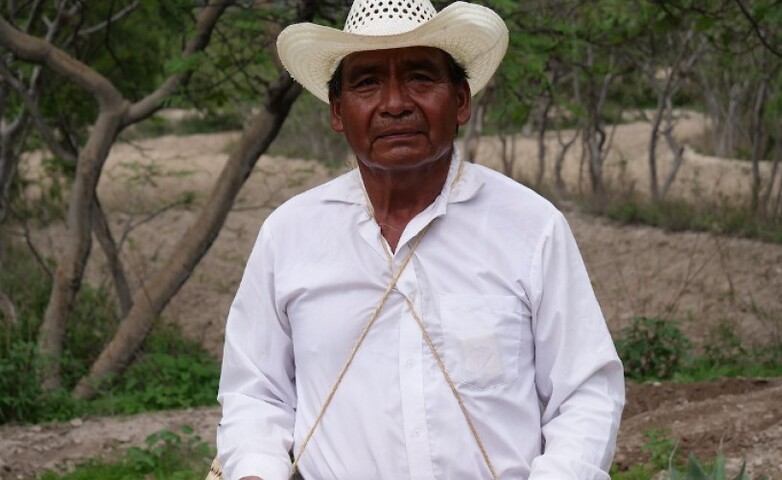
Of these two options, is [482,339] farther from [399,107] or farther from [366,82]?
[366,82]

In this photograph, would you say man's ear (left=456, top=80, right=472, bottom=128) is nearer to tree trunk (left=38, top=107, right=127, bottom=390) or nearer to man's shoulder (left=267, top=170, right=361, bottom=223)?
man's shoulder (left=267, top=170, right=361, bottom=223)

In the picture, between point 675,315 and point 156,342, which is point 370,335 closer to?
point 156,342

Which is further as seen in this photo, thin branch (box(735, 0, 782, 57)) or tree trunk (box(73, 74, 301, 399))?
tree trunk (box(73, 74, 301, 399))

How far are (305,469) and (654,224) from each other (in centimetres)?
1035

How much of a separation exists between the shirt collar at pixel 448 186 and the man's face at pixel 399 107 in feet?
0.17

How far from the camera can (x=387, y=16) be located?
2.58 metres

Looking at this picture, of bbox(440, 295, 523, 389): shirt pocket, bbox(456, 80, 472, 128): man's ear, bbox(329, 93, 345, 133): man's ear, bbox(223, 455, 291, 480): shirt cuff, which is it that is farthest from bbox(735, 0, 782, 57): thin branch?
bbox(223, 455, 291, 480): shirt cuff

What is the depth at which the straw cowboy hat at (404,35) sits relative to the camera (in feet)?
8.36

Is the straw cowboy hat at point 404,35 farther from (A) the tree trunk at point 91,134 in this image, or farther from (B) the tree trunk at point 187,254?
(B) the tree trunk at point 187,254

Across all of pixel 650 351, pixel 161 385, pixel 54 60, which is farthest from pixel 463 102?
pixel 161 385

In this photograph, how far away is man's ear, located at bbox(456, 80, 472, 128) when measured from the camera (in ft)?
8.97

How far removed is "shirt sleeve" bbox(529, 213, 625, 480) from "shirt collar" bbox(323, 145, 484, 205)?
195 millimetres

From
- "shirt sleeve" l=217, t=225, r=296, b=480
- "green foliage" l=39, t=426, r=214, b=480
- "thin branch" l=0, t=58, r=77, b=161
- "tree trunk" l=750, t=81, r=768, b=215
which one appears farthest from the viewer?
"tree trunk" l=750, t=81, r=768, b=215

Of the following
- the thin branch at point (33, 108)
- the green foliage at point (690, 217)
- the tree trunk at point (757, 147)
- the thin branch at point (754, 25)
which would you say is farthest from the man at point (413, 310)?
the tree trunk at point (757, 147)
